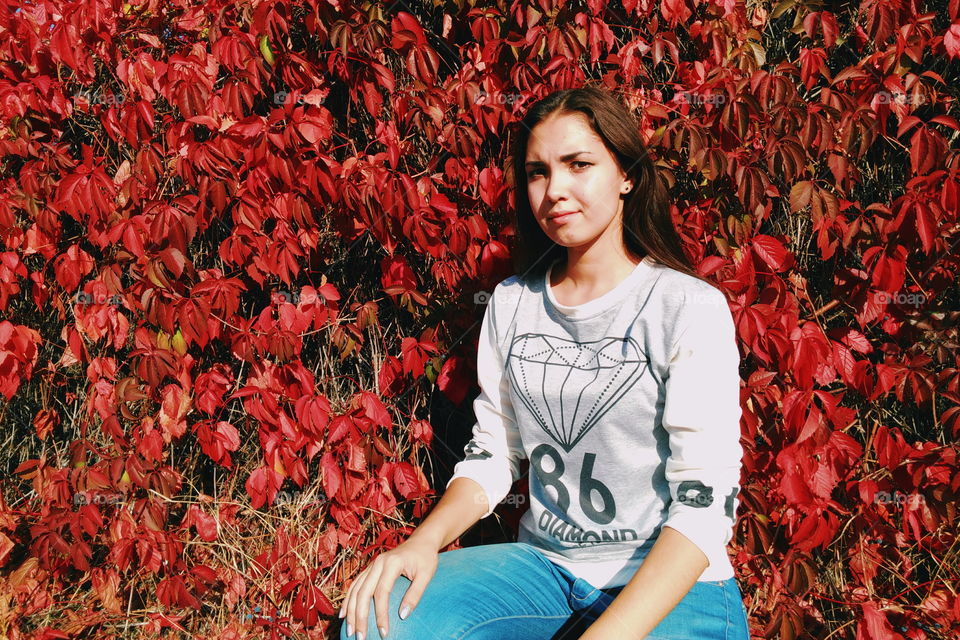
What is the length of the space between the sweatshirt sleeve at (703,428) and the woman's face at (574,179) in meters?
0.28

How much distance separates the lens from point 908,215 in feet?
5.55

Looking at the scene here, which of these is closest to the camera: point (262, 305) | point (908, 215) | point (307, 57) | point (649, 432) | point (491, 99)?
point (649, 432)

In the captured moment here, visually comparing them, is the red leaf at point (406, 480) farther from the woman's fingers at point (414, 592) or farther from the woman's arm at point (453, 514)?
the woman's fingers at point (414, 592)

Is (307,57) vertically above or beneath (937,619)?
above

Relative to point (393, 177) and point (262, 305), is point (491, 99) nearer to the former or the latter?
point (393, 177)

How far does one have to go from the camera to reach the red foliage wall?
5.74ft

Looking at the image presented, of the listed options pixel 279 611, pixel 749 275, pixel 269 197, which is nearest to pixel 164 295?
pixel 269 197

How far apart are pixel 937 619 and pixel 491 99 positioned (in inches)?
70.7

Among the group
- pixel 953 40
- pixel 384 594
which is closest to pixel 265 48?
pixel 384 594

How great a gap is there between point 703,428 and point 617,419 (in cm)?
19

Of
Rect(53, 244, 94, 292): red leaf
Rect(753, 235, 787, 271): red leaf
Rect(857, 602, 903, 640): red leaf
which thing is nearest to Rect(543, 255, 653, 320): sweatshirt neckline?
Rect(753, 235, 787, 271): red leaf

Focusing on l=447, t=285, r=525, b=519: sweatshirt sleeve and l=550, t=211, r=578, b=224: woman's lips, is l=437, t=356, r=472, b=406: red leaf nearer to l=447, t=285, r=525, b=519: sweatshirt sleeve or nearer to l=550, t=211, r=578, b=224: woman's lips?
l=447, t=285, r=525, b=519: sweatshirt sleeve

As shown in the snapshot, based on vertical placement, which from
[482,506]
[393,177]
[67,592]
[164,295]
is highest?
[393,177]

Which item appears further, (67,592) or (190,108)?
(67,592)
